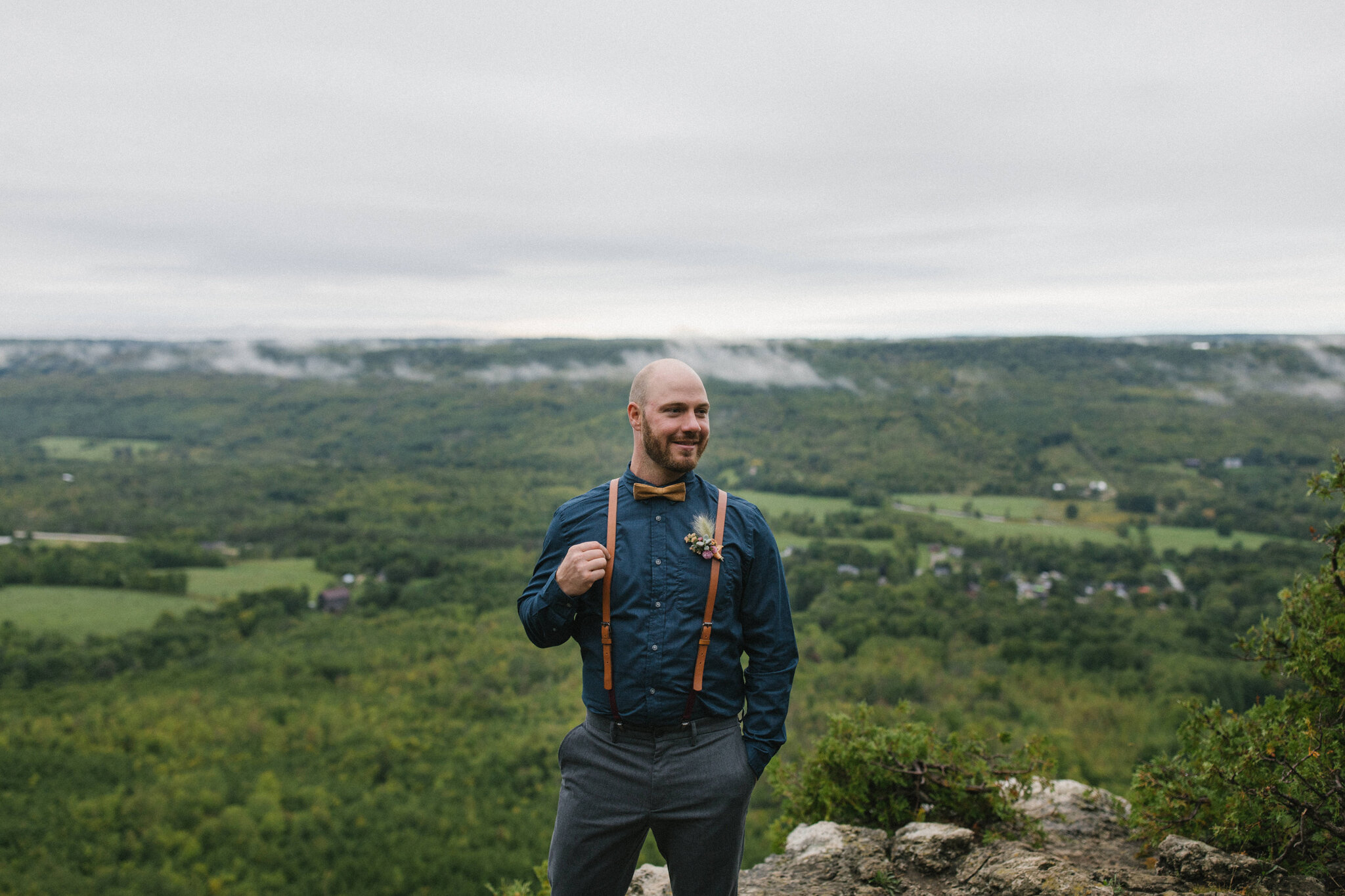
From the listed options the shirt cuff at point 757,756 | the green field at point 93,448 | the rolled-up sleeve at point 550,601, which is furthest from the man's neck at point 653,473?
the green field at point 93,448

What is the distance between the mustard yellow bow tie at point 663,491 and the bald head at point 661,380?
408 millimetres

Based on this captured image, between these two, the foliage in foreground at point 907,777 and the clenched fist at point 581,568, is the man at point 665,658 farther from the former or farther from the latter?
the foliage in foreground at point 907,777

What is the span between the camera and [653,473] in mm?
3541

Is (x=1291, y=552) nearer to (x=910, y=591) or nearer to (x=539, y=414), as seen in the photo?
(x=910, y=591)

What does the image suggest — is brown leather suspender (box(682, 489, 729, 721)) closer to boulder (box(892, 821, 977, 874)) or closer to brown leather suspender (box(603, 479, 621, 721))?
brown leather suspender (box(603, 479, 621, 721))

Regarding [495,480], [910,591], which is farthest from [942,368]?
[910,591]

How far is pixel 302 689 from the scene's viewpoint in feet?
190

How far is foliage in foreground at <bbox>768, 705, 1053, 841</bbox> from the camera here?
5918 mm

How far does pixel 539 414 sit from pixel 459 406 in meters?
31.9

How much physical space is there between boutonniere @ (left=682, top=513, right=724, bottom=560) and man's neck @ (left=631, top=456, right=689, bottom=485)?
0.89 feet

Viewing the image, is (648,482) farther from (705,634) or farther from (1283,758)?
(1283,758)

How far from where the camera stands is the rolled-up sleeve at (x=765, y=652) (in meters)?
3.39

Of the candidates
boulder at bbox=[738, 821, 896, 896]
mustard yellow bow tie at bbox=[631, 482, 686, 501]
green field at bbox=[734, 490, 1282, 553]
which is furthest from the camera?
green field at bbox=[734, 490, 1282, 553]

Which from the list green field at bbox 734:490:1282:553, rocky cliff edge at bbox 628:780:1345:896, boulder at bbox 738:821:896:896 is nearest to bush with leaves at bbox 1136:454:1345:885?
rocky cliff edge at bbox 628:780:1345:896
